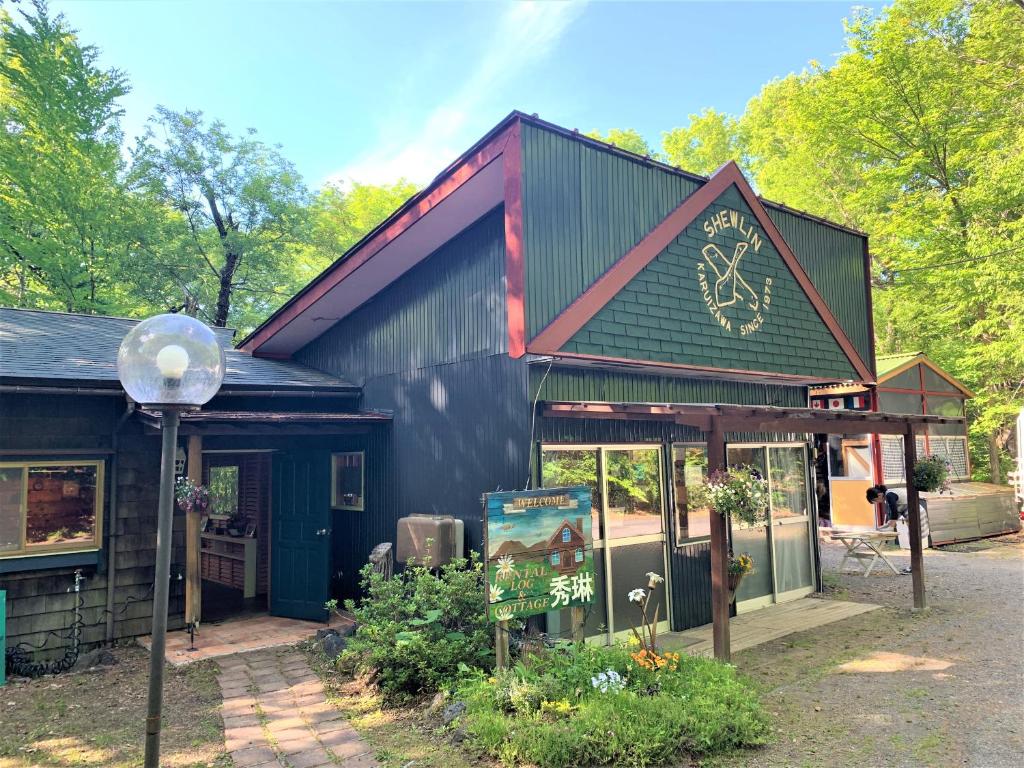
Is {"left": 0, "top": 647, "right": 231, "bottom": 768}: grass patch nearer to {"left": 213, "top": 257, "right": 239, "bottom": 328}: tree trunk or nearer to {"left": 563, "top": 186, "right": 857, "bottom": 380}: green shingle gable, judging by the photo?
{"left": 563, "top": 186, "right": 857, "bottom": 380}: green shingle gable

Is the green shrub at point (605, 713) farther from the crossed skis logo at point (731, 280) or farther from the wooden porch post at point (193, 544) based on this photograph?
the crossed skis logo at point (731, 280)

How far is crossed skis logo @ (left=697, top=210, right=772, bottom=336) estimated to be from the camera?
7.16 metres

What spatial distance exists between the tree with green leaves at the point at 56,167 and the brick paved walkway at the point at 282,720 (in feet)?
42.3

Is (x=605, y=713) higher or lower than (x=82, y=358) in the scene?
lower

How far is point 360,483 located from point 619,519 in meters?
3.28

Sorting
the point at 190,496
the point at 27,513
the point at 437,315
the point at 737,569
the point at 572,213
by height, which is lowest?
the point at 737,569

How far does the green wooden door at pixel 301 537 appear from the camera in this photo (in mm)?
7560

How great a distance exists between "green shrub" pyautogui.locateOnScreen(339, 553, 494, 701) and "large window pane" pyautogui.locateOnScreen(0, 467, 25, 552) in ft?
11.0

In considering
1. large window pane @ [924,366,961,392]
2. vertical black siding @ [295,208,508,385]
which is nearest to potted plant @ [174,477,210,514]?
vertical black siding @ [295,208,508,385]

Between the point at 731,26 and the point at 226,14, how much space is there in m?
7.35

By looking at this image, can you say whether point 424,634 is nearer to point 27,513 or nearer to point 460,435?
point 460,435

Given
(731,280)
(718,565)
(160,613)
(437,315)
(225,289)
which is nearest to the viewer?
(160,613)

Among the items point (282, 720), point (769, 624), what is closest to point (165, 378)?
point (282, 720)

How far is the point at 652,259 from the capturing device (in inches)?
257
